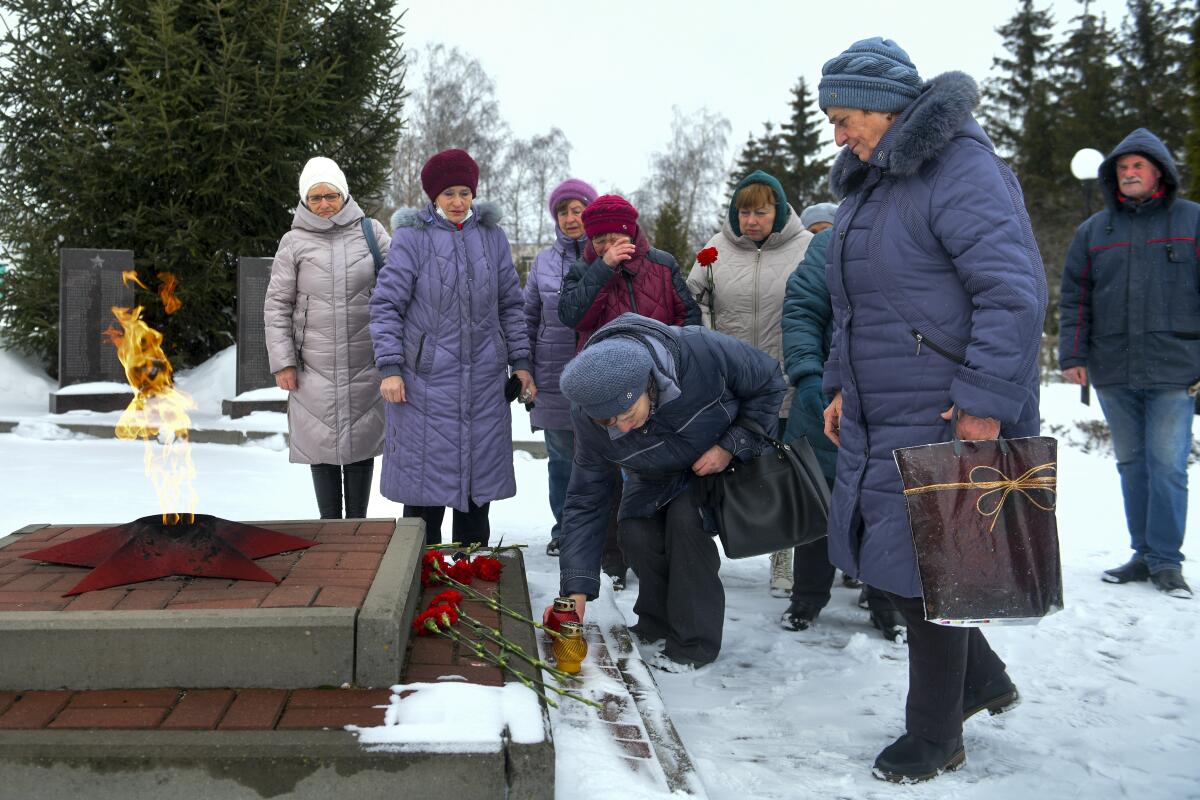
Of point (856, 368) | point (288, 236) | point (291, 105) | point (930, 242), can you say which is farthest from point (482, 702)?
point (291, 105)

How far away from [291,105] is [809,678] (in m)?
8.49

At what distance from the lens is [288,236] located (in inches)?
183

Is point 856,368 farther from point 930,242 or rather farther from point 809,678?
point 809,678

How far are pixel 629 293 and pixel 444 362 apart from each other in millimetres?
867

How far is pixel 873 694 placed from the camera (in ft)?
11.0

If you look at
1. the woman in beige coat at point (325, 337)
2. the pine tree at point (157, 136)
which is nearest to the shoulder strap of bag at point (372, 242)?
the woman in beige coat at point (325, 337)

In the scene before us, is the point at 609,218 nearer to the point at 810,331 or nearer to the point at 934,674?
the point at 810,331

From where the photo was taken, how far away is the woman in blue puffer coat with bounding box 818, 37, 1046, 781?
2447mm

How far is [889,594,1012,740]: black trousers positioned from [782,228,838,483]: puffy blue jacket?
1.28 meters

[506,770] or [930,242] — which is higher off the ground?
[930,242]

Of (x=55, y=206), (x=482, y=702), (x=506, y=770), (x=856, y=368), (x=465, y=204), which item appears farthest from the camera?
(x=55, y=206)

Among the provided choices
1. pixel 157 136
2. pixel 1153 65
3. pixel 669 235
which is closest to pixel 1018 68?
pixel 1153 65

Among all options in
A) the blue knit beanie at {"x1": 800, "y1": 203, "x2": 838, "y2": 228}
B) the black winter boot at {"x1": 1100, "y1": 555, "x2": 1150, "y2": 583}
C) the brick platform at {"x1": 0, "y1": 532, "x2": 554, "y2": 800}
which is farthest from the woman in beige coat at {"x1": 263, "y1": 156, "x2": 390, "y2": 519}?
the black winter boot at {"x1": 1100, "y1": 555, "x2": 1150, "y2": 583}

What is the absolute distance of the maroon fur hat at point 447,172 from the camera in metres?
4.40
